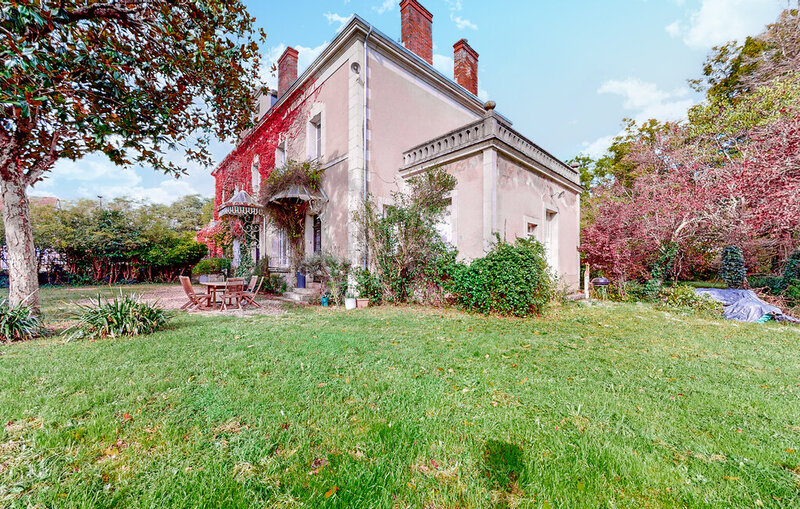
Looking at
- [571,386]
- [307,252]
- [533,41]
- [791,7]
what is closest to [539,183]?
[533,41]

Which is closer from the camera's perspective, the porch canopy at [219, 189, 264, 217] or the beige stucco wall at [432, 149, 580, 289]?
the beige stucco wall at [432, 149, 580, 289]

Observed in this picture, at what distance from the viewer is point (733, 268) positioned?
10.5m

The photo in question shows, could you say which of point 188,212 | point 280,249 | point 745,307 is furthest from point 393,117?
point 188,212

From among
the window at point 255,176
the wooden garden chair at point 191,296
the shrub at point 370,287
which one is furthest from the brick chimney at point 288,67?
the shrub at point 370,287

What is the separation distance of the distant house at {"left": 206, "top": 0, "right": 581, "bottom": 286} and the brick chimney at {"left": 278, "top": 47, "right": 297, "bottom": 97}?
1484 millimetres

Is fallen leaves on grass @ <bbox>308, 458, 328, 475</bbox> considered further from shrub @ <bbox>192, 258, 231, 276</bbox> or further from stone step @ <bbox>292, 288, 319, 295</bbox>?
shrub @ <bbox>192, 258, 231, 276</bbox>

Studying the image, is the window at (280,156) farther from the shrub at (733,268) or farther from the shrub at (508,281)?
the shrub at (733,268)

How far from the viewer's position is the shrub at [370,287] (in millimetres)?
8258

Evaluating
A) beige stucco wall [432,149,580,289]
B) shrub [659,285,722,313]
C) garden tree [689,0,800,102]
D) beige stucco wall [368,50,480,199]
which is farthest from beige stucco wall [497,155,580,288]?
garden tree [689,0,800,102]

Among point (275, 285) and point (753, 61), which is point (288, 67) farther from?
point (753, 61)

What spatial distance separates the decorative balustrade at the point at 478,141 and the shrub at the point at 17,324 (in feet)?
27.7

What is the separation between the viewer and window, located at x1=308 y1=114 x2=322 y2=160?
34.4 ft

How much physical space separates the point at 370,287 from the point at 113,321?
527 cm

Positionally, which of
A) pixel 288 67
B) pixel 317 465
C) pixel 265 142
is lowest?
pixel 317 465
